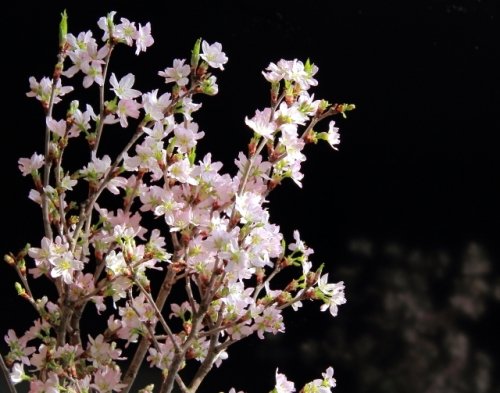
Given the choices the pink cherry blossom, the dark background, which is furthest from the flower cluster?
the dark background

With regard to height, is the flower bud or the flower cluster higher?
the flower bud

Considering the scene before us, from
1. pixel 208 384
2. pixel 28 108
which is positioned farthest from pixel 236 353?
pixel 28 108

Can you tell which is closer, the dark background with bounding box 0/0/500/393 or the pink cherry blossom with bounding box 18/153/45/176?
the pink cherry blossom with bounding box 18/153/45/176

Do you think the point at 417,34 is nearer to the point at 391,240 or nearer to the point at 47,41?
the point at 391,240

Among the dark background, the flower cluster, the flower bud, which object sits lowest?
the flower cluster

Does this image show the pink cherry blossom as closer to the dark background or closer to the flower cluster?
the flower cluster

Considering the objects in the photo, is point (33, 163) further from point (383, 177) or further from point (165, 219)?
point (383, 177)

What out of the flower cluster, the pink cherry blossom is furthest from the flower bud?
the pink cherry blossom

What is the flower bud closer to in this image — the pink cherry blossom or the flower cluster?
the flower cluster
